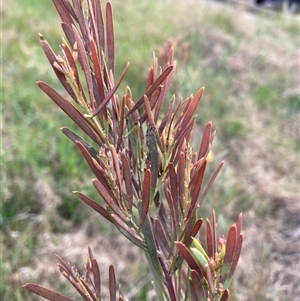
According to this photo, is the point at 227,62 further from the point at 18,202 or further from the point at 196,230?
the point at 196,230

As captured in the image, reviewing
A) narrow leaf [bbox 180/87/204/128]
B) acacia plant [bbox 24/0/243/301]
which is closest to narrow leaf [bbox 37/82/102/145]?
acacia plant [bbox 24/0/243/301]

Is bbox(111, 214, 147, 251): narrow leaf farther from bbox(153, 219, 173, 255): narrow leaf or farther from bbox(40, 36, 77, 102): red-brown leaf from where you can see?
bbox(40, 36, 77, 102): red-brown leaf

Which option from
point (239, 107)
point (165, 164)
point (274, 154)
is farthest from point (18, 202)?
point (239, 107)

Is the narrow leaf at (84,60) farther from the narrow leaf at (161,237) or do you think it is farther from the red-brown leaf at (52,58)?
the narrow leaf at (161,237)

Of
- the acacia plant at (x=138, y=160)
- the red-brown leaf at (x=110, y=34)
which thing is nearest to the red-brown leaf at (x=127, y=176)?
the acacia plant at (x=138, y=160)

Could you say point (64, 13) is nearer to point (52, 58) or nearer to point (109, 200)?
point (52, 58)
